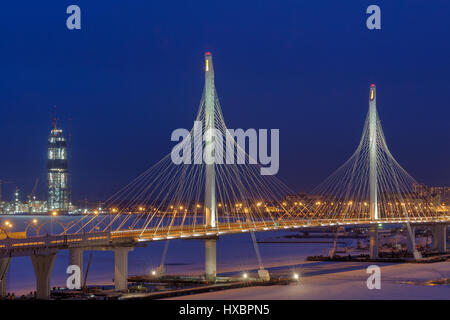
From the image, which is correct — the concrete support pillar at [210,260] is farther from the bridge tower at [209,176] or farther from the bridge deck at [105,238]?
the bridge deck at [105,238]

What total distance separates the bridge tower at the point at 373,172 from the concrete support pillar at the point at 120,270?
949 inches

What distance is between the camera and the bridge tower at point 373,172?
51.2 metres

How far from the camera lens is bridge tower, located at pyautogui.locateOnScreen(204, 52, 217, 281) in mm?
34656

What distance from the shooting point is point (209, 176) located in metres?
34.7

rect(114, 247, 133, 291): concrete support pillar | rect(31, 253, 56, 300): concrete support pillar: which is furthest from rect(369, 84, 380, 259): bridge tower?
rect(31, 253, 56, 300): concrete support pillar

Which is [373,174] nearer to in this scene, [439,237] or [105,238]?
[439,237]

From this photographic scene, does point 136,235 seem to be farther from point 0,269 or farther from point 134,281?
point 0,269

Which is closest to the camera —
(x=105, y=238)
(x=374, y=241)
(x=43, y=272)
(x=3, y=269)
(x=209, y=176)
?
(x=3, y=269)

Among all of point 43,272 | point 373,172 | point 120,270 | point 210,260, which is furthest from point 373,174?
point 43,272

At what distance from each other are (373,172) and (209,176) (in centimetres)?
2093

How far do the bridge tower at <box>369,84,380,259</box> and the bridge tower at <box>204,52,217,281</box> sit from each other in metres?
18.2

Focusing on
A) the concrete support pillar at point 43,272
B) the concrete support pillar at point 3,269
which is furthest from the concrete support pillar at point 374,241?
the concrete support pillar at point 3,269

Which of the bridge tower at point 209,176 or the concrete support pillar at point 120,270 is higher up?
the bridge tower at point 209,176
